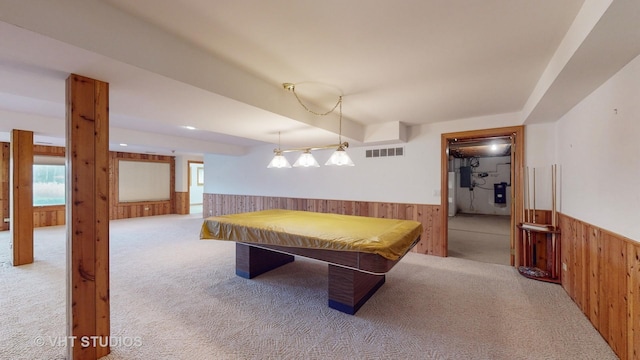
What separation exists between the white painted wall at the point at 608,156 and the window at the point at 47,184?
10631 mm

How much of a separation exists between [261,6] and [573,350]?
3.35 meters

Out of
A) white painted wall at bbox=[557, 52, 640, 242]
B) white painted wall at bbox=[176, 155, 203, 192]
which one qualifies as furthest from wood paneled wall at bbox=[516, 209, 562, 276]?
white painted wall at bbox=[176, 155, 203, 192]

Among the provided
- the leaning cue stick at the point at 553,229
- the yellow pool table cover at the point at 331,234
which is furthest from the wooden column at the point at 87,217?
the leaning cue stick at the point at 553,229

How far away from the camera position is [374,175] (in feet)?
16.6

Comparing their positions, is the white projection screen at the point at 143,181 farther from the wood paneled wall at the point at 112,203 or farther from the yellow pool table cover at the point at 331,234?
the yellow pool table cover at the point at 331,234

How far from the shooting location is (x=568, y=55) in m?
1.79

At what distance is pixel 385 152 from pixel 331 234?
9.47 feet

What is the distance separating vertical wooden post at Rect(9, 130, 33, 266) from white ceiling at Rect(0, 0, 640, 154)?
3.12 feet

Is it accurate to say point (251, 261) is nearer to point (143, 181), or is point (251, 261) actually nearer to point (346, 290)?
point (346, 290)

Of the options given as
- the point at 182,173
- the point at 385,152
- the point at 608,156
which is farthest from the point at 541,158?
the point at 182,173

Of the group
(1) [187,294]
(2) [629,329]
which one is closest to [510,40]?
(2) [629,329]

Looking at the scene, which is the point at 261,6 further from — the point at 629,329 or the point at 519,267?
the point at 519,267

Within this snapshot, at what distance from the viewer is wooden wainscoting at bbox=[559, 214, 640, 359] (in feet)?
5.64

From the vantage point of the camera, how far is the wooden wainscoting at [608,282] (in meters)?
1.72
